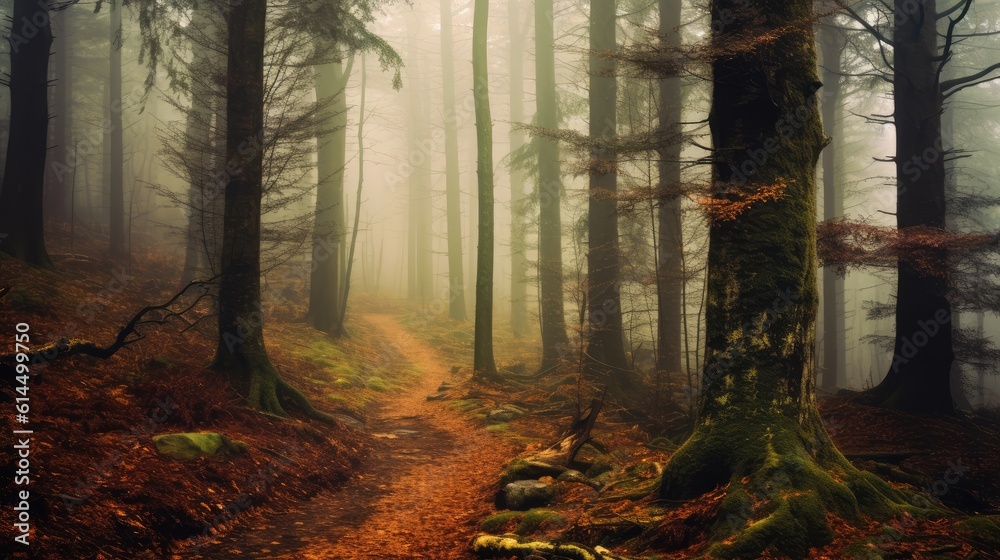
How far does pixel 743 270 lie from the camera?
17.8ft

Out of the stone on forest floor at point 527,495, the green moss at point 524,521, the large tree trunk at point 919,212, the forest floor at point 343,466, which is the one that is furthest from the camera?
the large tree trunk at point 919,212

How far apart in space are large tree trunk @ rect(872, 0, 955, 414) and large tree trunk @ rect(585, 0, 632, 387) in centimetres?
511

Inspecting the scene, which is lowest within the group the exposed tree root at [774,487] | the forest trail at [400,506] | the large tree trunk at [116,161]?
the forest trail at [400,506]

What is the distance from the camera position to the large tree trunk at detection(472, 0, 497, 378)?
14555mm

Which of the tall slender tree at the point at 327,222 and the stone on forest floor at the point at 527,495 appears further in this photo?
the tall slender tree at the point at 327,222

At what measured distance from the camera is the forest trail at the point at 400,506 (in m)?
5.17

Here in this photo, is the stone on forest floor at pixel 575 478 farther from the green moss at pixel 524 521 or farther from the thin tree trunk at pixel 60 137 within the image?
the thin tree trunk at pixel 60 137

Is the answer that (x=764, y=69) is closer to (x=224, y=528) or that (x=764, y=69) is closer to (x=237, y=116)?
(x=224, y=528)

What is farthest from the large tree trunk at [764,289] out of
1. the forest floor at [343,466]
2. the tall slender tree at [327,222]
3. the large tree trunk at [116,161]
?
the large tree trunk at [116,161]

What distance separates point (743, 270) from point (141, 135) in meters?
44.3

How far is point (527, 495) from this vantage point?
6.31 m

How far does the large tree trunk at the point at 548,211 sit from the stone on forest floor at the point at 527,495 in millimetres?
9244

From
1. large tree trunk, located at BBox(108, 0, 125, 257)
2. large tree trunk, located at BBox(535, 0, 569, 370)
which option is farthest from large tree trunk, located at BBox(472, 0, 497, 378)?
large tree trunk, located at BBox(108, 0, 125, 257)

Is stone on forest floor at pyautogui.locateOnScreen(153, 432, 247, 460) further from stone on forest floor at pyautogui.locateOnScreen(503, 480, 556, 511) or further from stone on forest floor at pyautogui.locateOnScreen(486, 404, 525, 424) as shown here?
stone on forest floor at pyautogui.locateOnScreen(486, 404, 525, 424)
